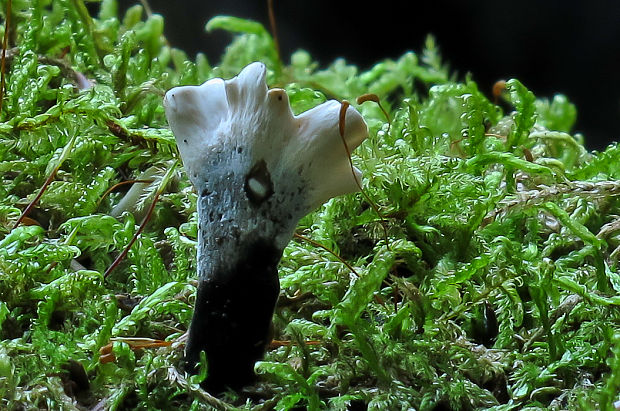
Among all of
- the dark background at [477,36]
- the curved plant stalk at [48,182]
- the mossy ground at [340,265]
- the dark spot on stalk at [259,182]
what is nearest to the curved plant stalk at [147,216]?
the mossy ground at [340,265]

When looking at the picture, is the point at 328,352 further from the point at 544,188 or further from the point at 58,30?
the point at 58,30

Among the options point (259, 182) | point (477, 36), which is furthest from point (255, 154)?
point (477, 36)

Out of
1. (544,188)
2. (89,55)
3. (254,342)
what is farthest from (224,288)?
(89,55)

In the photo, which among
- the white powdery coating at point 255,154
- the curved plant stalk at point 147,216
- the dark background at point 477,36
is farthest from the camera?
the dark background at point 477,36

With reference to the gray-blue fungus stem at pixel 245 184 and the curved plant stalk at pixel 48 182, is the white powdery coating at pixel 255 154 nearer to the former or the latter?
the gray-blue fungus stem at pixel 245 184

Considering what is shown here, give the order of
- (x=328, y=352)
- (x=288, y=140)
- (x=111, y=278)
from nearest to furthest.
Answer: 1. (x=288, y=140)
2. (x=328, y=352)
3. (x=111, y=278)

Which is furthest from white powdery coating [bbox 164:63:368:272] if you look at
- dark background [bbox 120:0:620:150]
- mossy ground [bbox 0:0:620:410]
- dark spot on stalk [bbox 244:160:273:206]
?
dark background [bbox 120:0:620:150]

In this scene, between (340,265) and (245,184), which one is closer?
(245,184)

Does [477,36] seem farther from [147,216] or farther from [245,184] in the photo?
[245,184]
